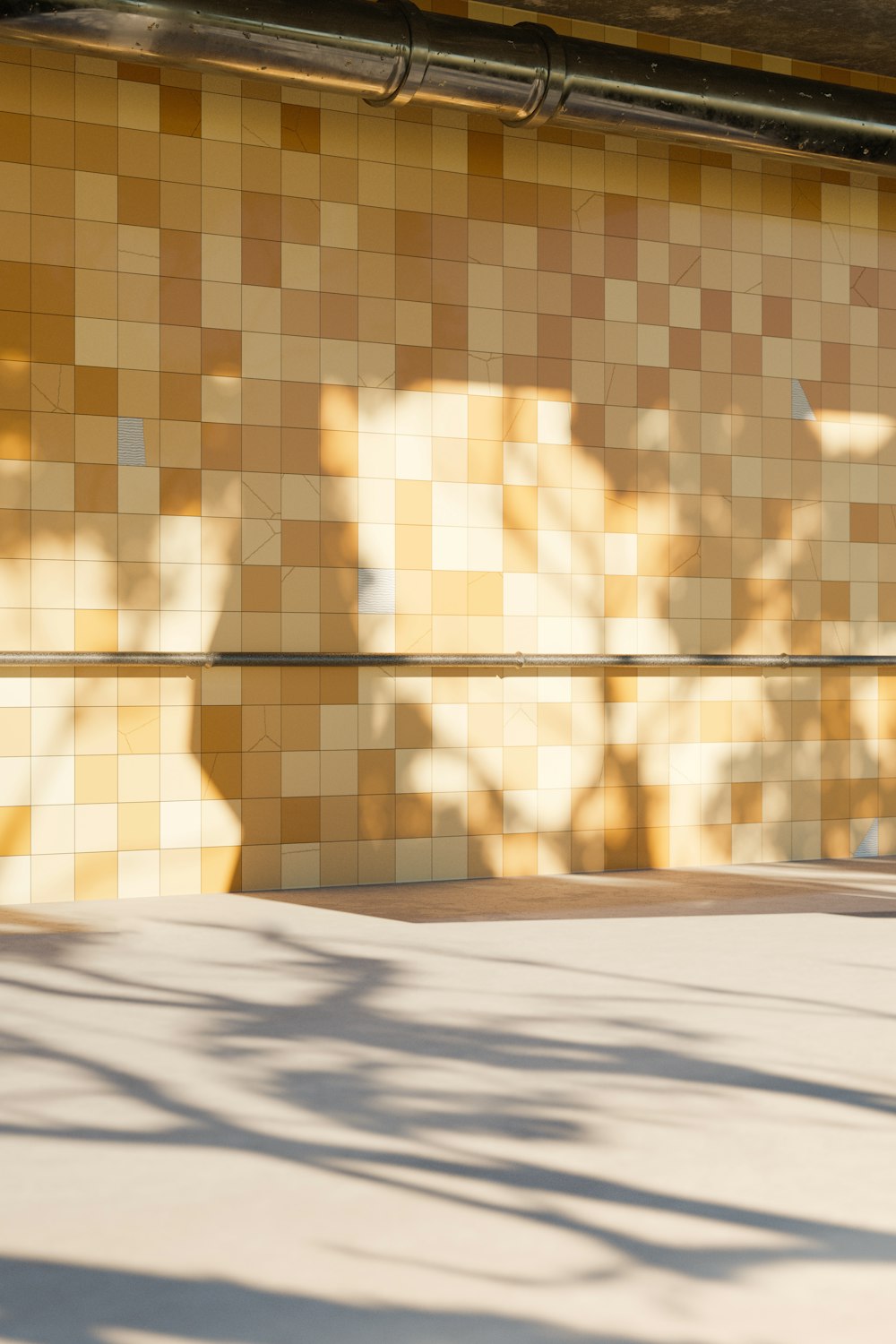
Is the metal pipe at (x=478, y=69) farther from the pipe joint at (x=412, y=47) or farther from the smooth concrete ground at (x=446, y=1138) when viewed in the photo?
the smooth concrete ground at (x=446, y=1138)

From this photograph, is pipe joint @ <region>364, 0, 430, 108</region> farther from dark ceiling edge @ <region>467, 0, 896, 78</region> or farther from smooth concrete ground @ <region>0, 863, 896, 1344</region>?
smooth concrete ground @ <region>0, 863, 896, 1344</region>

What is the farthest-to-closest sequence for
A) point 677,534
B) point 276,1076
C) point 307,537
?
point 677,534, point 307,537, point 276,1076

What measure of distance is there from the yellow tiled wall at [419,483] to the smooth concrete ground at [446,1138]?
0.93 m

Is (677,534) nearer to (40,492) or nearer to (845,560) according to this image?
(845,560)

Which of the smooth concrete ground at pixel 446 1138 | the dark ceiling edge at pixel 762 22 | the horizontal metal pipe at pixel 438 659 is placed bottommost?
the smooth concrete ground at pixel 446 1138

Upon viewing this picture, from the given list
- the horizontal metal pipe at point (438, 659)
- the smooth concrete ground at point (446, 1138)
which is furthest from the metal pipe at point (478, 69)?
the smooth concrete ground at point (446, 1138)

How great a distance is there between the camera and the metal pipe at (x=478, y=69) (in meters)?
3.96

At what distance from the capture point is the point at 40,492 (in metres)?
4.29

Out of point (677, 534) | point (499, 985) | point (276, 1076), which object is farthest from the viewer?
point (677, 534)

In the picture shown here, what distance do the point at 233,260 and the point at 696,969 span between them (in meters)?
3.05

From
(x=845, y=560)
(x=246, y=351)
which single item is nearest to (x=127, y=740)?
(x=246, y=351)

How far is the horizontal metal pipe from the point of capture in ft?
14.1

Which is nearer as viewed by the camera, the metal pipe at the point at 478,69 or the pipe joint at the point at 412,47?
the metal pipe at the point at 478,69

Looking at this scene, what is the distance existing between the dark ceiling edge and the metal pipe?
28 cm
